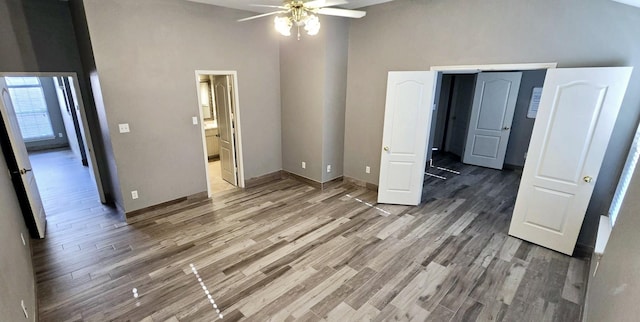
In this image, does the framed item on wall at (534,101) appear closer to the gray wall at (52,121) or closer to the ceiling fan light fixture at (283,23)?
the ceiling fan light fixture at (283,23)

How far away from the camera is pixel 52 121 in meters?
8.16

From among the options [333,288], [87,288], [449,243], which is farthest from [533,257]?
[87,288]

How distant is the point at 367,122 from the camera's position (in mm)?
4789

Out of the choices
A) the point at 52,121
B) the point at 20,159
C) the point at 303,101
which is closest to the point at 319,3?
the point at 303,101

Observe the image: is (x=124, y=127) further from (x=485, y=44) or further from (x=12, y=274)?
(x=485, y=44)

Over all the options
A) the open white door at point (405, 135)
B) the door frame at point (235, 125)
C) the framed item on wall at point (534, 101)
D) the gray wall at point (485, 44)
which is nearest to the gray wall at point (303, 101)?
the gray wall at point (485, 44)

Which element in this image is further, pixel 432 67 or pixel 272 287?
pixel 432 67

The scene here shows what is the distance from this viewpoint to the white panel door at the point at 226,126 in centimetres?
483

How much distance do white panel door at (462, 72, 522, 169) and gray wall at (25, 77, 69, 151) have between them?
11746 mm

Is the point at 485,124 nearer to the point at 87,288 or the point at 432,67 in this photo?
the point at 432,67

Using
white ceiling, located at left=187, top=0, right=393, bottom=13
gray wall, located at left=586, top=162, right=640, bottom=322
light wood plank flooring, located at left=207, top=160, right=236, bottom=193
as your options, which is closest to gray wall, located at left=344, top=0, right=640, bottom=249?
white ceiling, located at left=187, top=0, right=393, bottom=13

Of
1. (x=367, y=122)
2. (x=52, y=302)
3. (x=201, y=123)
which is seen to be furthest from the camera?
(x=367, y=122)

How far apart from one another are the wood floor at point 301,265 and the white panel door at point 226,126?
3.33 ft

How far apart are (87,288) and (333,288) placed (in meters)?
2.40
